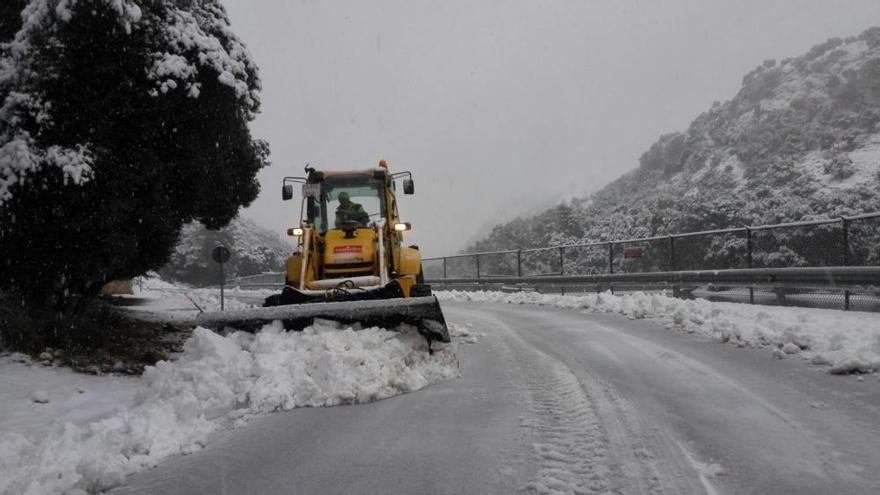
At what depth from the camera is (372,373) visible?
525 cm

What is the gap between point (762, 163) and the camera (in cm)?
4053

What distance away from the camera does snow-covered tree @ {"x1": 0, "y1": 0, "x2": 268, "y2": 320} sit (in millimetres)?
6812

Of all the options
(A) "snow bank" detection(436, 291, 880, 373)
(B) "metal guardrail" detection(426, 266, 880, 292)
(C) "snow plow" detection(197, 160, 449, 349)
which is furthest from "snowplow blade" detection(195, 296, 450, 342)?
(B) "metal guardrail" detection(426, 266, 880, 292)

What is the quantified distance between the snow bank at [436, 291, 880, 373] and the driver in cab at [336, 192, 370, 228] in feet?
16.5

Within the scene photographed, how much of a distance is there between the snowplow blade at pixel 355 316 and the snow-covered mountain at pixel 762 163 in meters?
20.4

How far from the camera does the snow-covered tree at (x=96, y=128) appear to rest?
681cm

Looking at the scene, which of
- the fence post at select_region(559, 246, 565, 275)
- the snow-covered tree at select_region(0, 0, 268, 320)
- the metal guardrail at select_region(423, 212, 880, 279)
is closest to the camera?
the snow-covered tree at select_region(0, 0, 268, 320)

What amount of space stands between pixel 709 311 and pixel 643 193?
157ft

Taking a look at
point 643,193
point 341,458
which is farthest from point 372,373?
point 643,193

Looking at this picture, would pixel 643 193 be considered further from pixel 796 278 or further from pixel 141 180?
pixel 141 180

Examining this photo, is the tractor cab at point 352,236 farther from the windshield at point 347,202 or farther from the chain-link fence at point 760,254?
the chain-link fence at point 760,254

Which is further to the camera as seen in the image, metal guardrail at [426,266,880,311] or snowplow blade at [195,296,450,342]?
metal guardrail at [426,266,880,311]

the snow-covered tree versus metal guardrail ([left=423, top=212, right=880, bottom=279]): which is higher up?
the snow-covered tree

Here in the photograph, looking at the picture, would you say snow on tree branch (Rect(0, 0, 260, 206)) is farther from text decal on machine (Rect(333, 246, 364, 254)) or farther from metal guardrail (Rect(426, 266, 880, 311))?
metal guardrail (Rect(426, 266, 880, 311))
